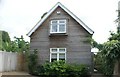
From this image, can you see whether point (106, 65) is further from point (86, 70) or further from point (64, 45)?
point (64, 45)

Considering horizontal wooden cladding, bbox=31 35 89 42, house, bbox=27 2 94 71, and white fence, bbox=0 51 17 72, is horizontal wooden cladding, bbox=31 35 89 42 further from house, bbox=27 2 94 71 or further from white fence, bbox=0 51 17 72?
white fence, bbox=0 51 17 72

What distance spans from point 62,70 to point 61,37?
133 inches

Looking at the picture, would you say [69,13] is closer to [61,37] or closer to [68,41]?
[61,37]

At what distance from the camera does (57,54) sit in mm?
23875

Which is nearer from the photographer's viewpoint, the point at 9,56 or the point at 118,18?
the point at 118,18

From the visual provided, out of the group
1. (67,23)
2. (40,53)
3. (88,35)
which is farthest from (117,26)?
(40,53)

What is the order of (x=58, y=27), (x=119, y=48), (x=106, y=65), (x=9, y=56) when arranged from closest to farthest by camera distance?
(x=119, y=48) < (x=106, y=65) < (x=58, y=27) < (x=9, y=56)

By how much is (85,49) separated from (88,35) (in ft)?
3.78

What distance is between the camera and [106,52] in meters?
19.6

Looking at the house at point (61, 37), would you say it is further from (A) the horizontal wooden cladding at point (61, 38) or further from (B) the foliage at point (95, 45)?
(B) the foliage at point (95, 45)

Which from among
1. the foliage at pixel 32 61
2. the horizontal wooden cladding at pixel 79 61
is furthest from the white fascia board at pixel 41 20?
the horizontal wooden cladding at pixel 79 61

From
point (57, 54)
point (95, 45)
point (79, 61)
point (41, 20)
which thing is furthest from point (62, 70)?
point (41, 20)

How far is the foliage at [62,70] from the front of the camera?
2167 centimetres

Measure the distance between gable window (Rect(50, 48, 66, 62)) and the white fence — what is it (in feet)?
13.6
